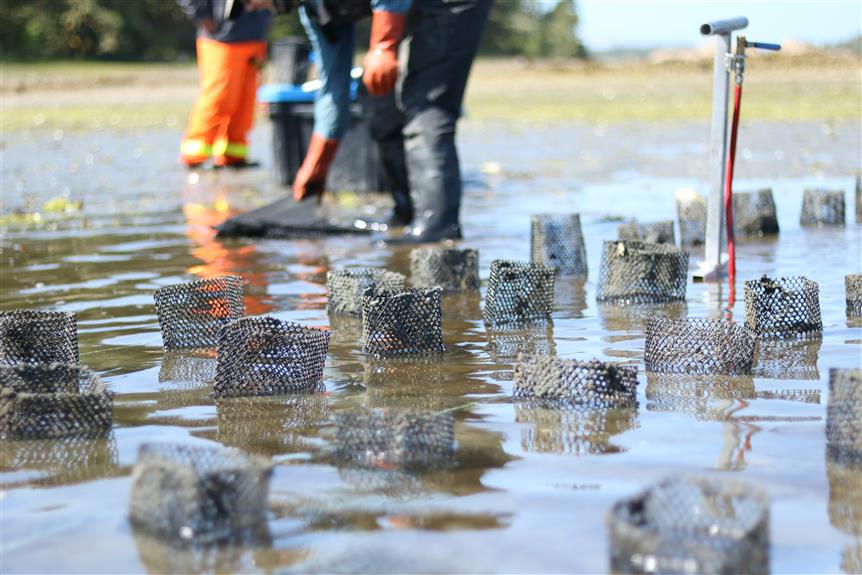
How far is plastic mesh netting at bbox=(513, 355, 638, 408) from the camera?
401cm

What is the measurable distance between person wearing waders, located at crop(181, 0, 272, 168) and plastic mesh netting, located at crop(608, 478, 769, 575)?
1020 centimetres

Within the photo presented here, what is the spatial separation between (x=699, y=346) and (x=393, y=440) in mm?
1408

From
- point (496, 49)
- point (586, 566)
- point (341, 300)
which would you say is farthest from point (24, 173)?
point (496, 49)

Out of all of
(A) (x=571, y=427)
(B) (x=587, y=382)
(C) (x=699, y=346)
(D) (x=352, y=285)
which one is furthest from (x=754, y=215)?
(A) (x=571, y=427)

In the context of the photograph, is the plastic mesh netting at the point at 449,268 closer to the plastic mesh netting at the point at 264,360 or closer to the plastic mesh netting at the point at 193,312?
the plastic mesh netting at the point at 193,312

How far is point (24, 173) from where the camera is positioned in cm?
1290

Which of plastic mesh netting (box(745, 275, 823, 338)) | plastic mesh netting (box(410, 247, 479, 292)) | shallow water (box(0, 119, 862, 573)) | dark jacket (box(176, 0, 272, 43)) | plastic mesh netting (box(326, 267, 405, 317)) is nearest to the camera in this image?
shallow water (box(0, 119, 862, 573))

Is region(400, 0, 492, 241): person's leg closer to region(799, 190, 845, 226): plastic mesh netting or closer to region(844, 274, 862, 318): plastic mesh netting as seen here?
region(799, 190, 845, 226): plastic mesh netting

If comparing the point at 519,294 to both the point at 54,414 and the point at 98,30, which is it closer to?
the point at 54,414

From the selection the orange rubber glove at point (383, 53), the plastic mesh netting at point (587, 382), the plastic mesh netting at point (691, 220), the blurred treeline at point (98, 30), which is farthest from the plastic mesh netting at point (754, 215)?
the blurred treeline at point (98, 30)

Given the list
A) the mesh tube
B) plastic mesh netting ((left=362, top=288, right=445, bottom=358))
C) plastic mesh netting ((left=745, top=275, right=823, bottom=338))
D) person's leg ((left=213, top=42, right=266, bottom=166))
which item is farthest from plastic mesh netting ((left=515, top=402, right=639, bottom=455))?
person's leg ((left=213, top=42, right=266, bottom=166))

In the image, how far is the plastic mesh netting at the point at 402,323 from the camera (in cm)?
485

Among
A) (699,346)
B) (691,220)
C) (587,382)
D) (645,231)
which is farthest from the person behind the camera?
(691,220)

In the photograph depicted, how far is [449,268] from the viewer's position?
20.6 feet
